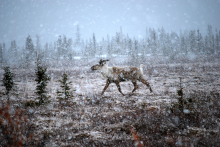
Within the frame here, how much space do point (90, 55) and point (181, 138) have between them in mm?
70330

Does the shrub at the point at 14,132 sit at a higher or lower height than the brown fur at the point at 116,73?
lower

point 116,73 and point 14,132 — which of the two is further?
point 116,73

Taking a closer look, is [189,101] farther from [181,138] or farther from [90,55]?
[90,55]

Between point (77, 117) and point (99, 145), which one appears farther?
point (77, 117)

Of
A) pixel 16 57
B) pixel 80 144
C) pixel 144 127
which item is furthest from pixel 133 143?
pixel 16 57

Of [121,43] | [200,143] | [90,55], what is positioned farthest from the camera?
[121,43]

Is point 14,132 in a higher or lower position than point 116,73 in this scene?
lower

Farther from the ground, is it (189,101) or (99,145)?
(189,101)

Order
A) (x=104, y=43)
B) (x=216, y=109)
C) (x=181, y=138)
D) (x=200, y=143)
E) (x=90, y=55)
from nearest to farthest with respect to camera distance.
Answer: (x=200, y=143) < (x=181, y=138) < (x=216, y=109) < (x=90, y=55) < (x=104, y=43)

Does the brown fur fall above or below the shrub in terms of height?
above

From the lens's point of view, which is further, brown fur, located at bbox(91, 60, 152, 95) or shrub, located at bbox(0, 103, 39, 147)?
brown fur, located at bbox(91, 60, 152, 95)

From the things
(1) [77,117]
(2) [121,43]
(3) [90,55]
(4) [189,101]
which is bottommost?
(1) [77,117]

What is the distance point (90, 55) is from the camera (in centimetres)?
7150

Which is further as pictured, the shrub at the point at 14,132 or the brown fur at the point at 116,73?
the brown fur at the point at 116,73
